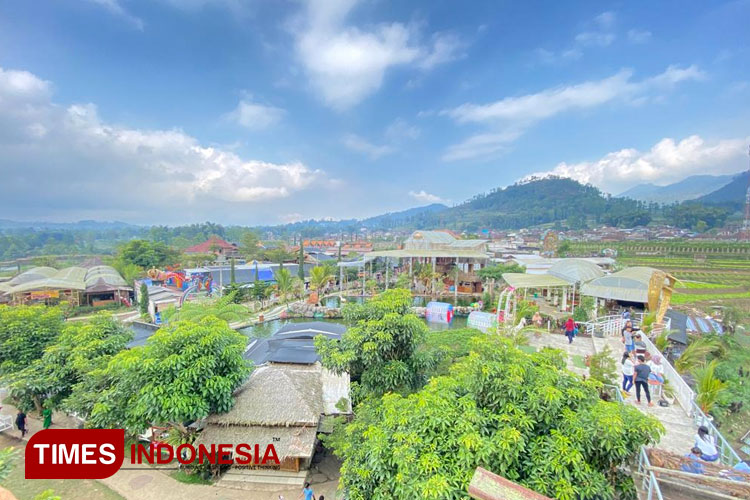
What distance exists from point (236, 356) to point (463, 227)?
13518cm

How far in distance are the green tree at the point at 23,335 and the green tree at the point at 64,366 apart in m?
0.57

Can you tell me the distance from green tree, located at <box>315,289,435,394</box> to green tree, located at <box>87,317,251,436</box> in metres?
2.52

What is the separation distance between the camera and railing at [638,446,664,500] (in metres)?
4.07

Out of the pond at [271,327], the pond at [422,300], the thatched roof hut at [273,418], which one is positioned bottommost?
the pond at [271,327]

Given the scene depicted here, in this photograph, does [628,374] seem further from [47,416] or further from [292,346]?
[47,416]

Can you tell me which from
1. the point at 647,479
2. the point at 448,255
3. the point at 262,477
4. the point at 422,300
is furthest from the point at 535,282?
the point at 262,477

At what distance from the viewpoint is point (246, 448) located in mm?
7836

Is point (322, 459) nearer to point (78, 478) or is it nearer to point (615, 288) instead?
point (78, 478)

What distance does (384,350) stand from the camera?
7.01 metres

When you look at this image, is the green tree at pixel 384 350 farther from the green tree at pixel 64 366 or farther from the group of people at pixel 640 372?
the green tree at pixel 64 366

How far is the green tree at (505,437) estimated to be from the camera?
383 centimetres

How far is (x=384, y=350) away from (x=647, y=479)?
4.72 metres

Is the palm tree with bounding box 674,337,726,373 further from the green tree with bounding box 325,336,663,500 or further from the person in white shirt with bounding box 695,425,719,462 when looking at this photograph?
the green tree with bounding box 325,336,663,500

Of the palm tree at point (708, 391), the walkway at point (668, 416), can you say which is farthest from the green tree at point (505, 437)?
the palm tree at point (708, 391)
